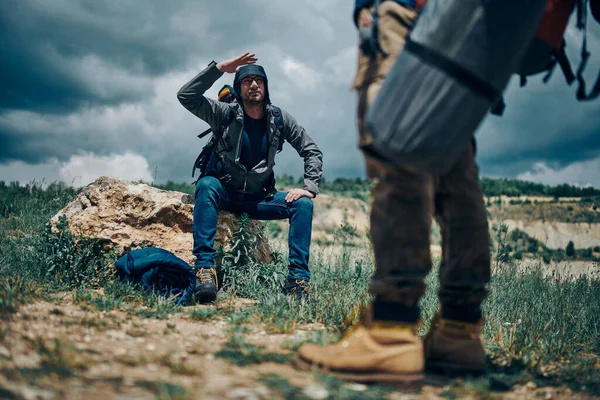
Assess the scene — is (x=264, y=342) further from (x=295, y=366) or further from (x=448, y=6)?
(x=448, y=6)

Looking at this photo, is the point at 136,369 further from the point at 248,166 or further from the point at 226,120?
the point at 226,120

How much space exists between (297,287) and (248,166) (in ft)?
4.59

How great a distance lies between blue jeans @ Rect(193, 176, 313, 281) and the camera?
4.14 metres

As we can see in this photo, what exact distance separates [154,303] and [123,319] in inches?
22.4

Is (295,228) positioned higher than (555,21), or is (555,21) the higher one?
(555,21)

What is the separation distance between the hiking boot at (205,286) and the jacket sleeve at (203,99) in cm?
158

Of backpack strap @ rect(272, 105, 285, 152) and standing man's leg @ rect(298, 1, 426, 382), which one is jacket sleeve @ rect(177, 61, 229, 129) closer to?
backpack strap @ rect(272, 105, 285, 152)

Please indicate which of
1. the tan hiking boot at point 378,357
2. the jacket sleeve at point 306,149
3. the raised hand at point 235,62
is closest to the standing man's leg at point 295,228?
the jacket sleeve at point 306,149

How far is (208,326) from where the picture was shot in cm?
290

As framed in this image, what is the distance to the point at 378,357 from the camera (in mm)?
1701

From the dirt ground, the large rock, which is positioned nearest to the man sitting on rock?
the large rock

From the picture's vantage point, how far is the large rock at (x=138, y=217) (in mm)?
4566

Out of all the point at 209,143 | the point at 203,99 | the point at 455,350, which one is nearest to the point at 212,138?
the point at 209,143

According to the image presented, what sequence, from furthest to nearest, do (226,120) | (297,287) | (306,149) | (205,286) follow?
(306,149) < (226,120) < (297,287) < (205,286)
